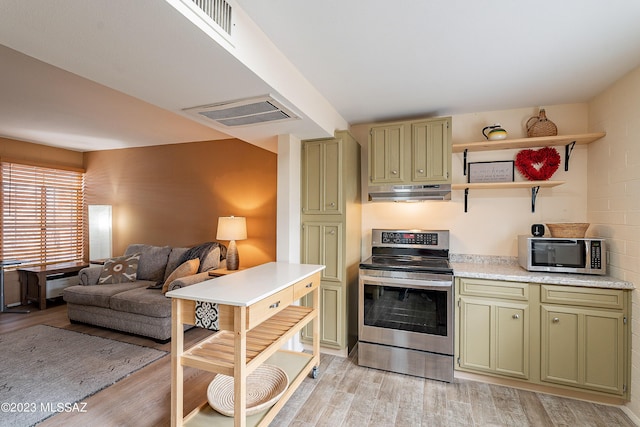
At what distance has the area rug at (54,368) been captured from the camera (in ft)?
6.75

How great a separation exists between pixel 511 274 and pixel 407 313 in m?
0.88

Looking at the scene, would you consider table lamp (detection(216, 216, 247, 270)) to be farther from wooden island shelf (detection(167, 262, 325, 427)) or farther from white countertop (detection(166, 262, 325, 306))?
wooden island shelf (detection(167, 262, 325, 427))

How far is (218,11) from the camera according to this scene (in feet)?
4.28

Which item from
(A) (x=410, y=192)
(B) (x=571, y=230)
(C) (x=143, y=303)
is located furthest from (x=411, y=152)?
(C) (x=143, y=303)

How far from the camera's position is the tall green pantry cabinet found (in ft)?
9.23

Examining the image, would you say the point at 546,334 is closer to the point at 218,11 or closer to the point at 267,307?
the point at 267,307

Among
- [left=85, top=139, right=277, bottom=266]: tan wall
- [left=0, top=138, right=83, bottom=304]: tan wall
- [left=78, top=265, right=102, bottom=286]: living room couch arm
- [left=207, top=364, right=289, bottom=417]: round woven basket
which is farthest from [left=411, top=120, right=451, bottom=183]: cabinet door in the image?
[left=0, top=138, right=83, bottom=304]: tan wall

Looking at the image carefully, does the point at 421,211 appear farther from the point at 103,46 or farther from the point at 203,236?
the point at 203,236

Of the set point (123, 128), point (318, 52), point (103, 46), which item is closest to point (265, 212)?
point (123, 128)

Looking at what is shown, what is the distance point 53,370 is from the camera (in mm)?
2510

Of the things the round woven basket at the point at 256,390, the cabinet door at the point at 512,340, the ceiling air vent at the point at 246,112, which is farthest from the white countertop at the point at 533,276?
the ceiling air vent at the point at 246,112

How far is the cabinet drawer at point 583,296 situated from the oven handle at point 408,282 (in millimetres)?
699

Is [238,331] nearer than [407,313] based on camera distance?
Yes

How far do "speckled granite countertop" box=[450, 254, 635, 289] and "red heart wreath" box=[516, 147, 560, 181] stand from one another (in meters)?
0.80
